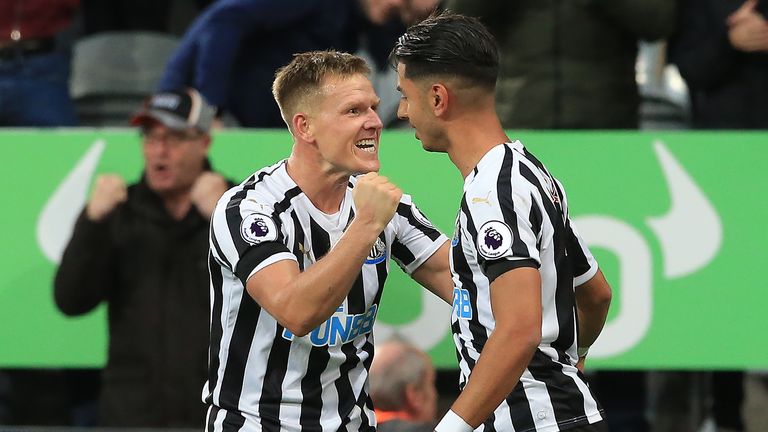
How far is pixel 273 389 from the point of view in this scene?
3.93 metres

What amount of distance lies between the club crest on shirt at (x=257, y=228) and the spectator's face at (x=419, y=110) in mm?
472

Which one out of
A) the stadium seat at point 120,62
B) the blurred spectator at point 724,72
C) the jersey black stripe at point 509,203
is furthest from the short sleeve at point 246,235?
the stadium seat at point 120,62

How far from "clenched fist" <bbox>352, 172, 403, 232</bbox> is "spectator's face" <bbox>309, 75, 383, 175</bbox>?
257 mm

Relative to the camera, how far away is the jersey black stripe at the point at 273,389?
3922 mm

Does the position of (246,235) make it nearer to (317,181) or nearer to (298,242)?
(298,242)

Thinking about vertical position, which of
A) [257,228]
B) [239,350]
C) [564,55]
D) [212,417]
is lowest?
[212,417]

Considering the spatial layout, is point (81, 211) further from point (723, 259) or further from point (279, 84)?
point (723, 259)

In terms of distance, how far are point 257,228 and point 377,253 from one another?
43 cm

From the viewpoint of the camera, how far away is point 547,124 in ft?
19.8

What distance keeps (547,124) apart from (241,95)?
152 centimetres

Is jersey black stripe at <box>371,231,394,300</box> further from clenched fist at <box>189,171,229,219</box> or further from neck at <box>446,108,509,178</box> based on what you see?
clenched fist at <box>189,171,229,219</box>

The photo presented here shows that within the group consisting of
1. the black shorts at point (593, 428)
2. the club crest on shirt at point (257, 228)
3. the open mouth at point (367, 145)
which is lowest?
the black shorts at point (593, 428)

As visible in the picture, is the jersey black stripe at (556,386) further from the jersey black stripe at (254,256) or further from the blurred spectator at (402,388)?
the blurred spectator at (402,388)

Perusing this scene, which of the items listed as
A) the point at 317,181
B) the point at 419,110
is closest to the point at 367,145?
the point at 317,181
